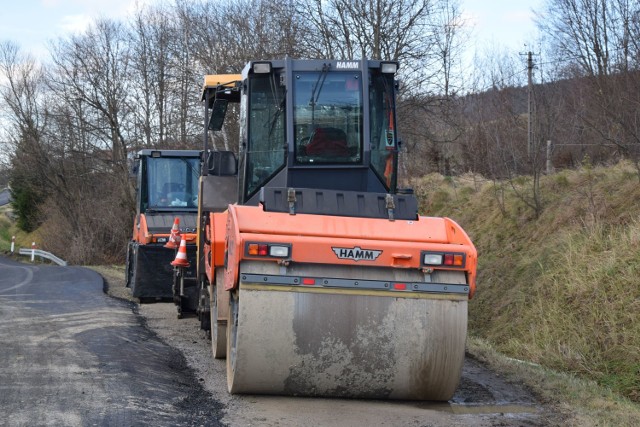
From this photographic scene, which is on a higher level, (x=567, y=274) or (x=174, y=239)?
(x=174, y=239)

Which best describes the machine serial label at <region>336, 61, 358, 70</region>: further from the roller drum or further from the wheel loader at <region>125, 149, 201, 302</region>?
the wheel loader at <region>125, 149, 201, 302</region>

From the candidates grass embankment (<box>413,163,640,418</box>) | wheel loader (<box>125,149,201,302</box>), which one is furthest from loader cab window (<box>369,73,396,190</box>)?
wheel loader (<box>125,149,201,302</box>)

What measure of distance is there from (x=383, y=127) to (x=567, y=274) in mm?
5386

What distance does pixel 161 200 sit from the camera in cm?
1564

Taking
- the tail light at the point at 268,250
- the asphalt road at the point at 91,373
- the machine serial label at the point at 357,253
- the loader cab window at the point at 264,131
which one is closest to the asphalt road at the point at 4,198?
the asphalt road at the point at 91,373

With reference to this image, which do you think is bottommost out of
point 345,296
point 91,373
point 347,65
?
point 91,373

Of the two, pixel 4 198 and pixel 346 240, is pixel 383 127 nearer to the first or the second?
pixel 346 240

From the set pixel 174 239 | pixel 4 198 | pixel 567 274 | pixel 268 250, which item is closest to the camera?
pixel 268 250

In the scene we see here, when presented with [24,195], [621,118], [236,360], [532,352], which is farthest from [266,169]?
[24,195]

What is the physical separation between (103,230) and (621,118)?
1071 inches

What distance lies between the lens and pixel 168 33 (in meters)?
34.5

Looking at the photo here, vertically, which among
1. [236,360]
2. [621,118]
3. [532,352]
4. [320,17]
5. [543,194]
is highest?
[320,17]

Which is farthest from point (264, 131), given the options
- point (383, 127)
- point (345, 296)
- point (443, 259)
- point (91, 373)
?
point (91, 373)

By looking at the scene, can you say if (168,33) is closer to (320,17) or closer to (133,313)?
(320,17)
